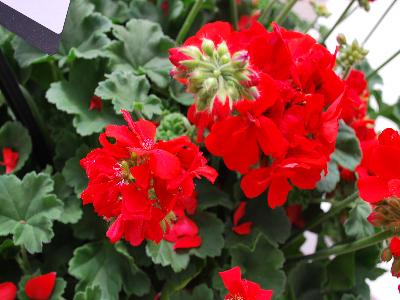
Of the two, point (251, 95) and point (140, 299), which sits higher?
point (251, 95)

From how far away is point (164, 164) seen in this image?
19.7 inches

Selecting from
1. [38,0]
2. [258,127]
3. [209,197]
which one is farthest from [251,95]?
[209,197]

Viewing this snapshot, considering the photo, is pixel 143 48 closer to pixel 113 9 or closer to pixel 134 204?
pixel 113 9

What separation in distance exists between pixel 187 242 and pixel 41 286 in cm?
22

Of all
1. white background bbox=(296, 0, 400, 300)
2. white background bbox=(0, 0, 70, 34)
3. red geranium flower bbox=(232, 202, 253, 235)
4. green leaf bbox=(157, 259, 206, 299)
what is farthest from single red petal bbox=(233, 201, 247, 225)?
white background bbox=(296, 0, 400, 300)

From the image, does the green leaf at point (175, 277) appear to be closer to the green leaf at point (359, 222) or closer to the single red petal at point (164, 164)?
the green leaf at point (359, 222)

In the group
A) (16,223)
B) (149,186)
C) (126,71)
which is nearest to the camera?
(149,186)

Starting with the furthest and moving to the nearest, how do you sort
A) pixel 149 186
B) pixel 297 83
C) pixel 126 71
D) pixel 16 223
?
→ pixel 126 71
pixel 16 223
pixel 297 83
pixel 149 186

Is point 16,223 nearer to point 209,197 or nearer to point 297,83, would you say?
point 209,197

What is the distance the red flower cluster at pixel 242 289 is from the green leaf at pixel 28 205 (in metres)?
A: 0.29

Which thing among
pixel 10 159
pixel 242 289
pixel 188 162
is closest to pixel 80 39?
pixel 10 159

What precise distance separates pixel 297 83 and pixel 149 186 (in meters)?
0.23

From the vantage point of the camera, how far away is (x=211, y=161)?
0.87 m

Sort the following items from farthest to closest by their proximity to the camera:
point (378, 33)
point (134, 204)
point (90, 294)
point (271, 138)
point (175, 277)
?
point (378, 33) < point (175, 277) < point (90, 294) < point (271, 138) < point (134, 204)
